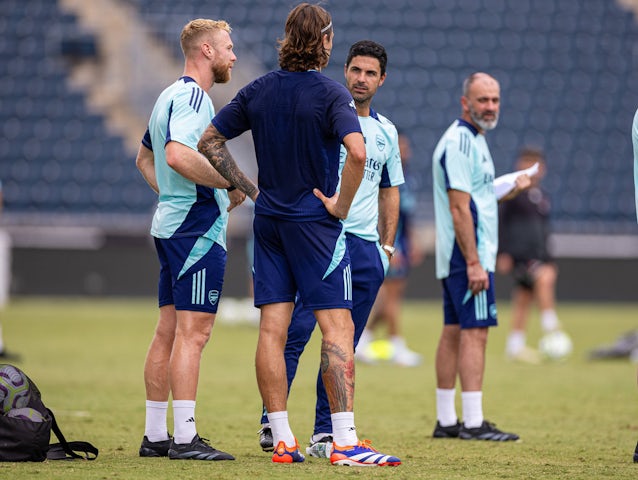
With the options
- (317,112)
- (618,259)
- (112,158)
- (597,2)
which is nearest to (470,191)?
(317,112)

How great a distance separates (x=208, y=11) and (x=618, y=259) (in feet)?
31.4

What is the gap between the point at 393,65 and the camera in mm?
22516

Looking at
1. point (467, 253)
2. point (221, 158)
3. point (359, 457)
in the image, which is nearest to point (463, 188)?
point (467, 253)

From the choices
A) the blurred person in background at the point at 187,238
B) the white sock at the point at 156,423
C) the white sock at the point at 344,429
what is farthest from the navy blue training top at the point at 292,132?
the white sock at the point at 156,423

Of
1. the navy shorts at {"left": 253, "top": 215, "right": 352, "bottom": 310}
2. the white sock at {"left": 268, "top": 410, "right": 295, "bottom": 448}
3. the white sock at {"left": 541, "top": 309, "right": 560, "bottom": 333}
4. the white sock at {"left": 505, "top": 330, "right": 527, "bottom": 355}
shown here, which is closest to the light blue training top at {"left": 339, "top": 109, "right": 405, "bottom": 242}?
the navy shorts at {"left": 253, "top": 215, "right": 352, "bottom": 310}

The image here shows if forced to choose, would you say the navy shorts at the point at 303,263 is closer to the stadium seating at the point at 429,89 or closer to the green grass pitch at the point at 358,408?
the green grass pitch at the point at 358,408

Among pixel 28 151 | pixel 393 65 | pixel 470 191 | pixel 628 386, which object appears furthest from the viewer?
pixel 393 65

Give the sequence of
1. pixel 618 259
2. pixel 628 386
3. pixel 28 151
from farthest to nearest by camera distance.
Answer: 1. pixel 28 151
2. pixel 618 259
3. pixel 628 386

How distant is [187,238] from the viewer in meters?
5.55

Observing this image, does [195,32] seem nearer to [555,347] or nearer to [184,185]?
[184,185]

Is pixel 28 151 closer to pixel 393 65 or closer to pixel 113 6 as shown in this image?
pixel 113 6

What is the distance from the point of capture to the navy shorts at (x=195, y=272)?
18.1ft

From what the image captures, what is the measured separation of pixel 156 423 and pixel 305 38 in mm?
2130

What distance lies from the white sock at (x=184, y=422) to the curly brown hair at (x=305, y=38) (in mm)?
1738
